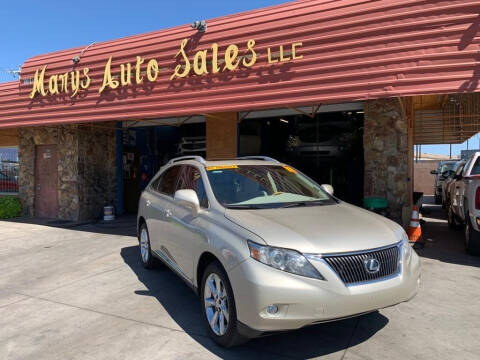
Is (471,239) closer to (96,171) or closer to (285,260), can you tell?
(285,260)

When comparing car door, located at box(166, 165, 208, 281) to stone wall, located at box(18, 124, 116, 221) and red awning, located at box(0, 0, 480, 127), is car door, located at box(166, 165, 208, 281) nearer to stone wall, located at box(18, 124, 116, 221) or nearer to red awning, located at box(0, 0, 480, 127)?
red awning, located at box(0, 0, 480, 127)

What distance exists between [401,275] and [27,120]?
10.6 meters

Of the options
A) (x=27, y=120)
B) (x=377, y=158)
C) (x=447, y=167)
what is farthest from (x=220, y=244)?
(x=447, y=167)

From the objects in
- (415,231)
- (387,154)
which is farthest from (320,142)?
(415,231)

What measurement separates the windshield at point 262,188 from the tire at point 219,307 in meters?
0.72

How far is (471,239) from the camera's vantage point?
6363mm

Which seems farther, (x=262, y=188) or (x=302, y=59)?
(x=302, y=59)

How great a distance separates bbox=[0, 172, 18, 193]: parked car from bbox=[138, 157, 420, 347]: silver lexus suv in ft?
37.8

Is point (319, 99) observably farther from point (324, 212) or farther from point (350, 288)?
point (350, 288)

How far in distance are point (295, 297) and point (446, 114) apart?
11620mm

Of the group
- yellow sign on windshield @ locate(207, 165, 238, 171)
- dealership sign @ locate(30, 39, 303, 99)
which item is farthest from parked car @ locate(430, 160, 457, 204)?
yellow sign on windshield @ locate(207, 165, 238, 171)

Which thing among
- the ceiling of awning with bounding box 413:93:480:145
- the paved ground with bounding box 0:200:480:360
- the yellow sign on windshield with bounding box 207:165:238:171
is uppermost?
the ceiling of awning with bounding box 413:93:480:145

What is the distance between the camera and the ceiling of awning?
9371 mm

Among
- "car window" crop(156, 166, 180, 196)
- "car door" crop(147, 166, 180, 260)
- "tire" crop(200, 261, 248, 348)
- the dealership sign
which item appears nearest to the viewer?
"tire" crop(200, 261, 248, 348)
